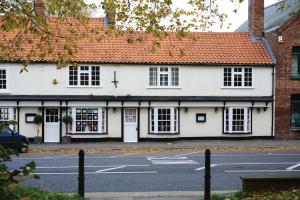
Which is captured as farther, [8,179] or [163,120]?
[163,120]

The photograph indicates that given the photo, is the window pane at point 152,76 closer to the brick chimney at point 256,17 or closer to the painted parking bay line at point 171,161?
the brick chimney at point 256,17

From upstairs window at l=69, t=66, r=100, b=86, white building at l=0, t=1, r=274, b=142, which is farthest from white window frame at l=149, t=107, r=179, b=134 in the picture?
upstairs window at l=69, t=66, r=100, b=86

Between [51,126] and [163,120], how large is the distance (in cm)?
722

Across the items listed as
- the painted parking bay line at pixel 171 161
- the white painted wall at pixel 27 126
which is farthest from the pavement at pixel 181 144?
the painted parking bay line at pixel 171 161

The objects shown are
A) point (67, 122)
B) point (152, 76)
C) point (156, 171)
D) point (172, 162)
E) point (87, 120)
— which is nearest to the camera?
point (156, 171)

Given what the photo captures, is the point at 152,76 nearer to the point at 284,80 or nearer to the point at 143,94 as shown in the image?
the point at 143,94

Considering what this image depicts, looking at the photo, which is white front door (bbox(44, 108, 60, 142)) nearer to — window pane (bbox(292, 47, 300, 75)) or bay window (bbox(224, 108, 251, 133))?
bay window (bbox(224, 108, 251, 133))

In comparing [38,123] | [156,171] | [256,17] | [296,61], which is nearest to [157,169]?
[156,171]

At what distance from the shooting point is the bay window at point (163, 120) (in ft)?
96.1

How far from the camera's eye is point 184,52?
99.3 feet

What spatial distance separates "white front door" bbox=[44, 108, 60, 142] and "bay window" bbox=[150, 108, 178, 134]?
240 inches

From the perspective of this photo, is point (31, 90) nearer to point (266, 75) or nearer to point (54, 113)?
point (54, 113)

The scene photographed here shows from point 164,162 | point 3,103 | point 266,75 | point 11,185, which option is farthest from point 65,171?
point 266,75

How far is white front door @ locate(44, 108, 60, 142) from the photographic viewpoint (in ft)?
93.9
